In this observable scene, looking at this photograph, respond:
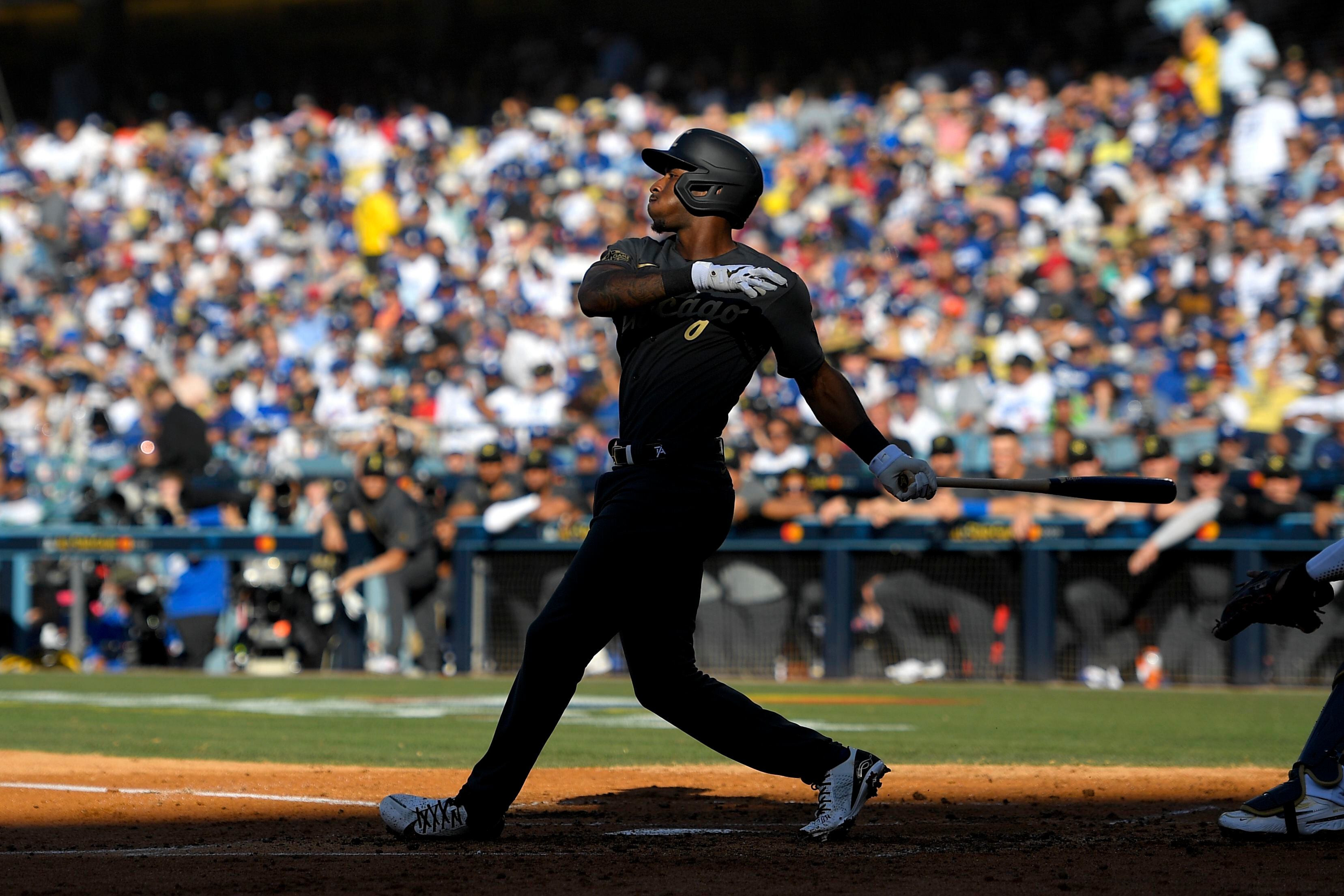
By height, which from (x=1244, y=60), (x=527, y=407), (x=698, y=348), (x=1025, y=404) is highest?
(x=1244, y=60)

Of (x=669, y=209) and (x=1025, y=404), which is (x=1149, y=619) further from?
(x=669, y=209)

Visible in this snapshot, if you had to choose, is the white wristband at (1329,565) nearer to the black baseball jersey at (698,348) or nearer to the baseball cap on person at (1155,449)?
the black baseball jersey at (698,348)

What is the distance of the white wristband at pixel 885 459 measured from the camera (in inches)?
175

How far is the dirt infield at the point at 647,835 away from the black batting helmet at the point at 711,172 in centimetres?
179

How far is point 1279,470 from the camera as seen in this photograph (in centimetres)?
1126

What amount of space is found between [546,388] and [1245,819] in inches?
465

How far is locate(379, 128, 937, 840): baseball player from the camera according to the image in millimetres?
4387

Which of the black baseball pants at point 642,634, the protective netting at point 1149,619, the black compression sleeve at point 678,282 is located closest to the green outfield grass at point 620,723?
A: the protective netting at point 1149,619

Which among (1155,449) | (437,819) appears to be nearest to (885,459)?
(437,819)

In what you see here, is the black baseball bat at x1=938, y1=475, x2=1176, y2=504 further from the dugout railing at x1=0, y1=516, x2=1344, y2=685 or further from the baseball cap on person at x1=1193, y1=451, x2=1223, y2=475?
the baseball cap on person at x1=1193, y1=451, x2=1223, y2=475

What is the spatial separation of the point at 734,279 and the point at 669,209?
1.69 feet

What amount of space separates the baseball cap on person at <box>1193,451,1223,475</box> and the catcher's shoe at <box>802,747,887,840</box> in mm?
7523

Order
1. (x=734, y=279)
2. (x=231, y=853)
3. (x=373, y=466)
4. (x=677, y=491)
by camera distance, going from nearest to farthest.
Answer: (x=734, y=279) → (x=231, y=853) → (x=677, y=491) → (x=373, y=466)

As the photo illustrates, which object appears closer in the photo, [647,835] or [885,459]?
[885,459]
